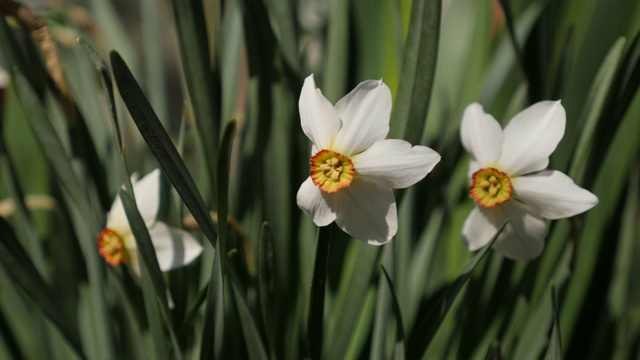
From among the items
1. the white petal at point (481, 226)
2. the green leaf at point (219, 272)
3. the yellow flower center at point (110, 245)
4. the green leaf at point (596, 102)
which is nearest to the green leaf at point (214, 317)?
the green leaf at point (219, 272)

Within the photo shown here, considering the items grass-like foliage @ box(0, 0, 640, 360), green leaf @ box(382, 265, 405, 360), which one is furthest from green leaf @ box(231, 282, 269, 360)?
green leaf @ box(382, 265, 405, 360)

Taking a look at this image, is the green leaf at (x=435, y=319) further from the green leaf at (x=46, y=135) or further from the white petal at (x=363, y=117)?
the green leaf at (x=46, y=135)

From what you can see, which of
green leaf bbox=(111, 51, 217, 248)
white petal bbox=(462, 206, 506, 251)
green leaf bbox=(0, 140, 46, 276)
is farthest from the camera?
green leaf bbox=(0, 140, 46, 276)

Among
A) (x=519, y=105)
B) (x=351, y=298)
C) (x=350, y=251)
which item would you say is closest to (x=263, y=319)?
(x=351, y=298)

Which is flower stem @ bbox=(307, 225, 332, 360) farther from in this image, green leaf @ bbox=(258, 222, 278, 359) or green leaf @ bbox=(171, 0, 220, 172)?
green leaf @ bbox=(171, 0, 220, 172)

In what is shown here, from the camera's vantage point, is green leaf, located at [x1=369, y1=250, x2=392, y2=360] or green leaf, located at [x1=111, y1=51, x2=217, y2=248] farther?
green leaf, located at [x1=369, y1=250, x2=392, y2=360]
